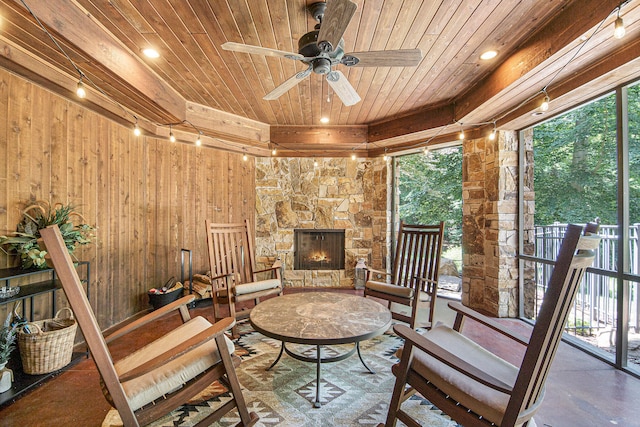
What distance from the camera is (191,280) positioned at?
3.77 m

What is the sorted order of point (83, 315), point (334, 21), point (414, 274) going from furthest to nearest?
point (414, 274) < point (334, 21) < point (83, 315)

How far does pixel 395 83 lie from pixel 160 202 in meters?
3.18

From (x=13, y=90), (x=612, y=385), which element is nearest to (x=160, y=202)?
(x=13, y=90)

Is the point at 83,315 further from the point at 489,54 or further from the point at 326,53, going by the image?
the point at 489,54

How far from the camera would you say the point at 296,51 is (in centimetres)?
254

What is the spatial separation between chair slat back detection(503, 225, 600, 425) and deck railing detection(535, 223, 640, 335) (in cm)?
253

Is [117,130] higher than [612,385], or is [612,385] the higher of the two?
[117,130]

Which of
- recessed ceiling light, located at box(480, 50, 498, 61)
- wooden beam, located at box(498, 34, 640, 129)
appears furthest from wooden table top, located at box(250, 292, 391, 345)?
wooden beam, located at box(498, 34, 640, 129)

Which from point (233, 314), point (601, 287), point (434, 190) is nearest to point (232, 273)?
point (233, 314)

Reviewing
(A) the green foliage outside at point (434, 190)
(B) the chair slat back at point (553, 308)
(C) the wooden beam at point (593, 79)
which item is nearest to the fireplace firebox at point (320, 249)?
(A) the green foliage outside at point (434, 190)

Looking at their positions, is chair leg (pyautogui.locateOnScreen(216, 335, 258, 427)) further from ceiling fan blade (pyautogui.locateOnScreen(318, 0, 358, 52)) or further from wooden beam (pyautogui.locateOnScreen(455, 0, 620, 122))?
wooden beam (pyautogui.locateOnScreen(455, 0, 620, 122))

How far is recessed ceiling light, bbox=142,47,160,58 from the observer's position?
2.52 meters

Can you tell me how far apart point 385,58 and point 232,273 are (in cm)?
232

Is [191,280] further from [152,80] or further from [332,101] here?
[332,101]
